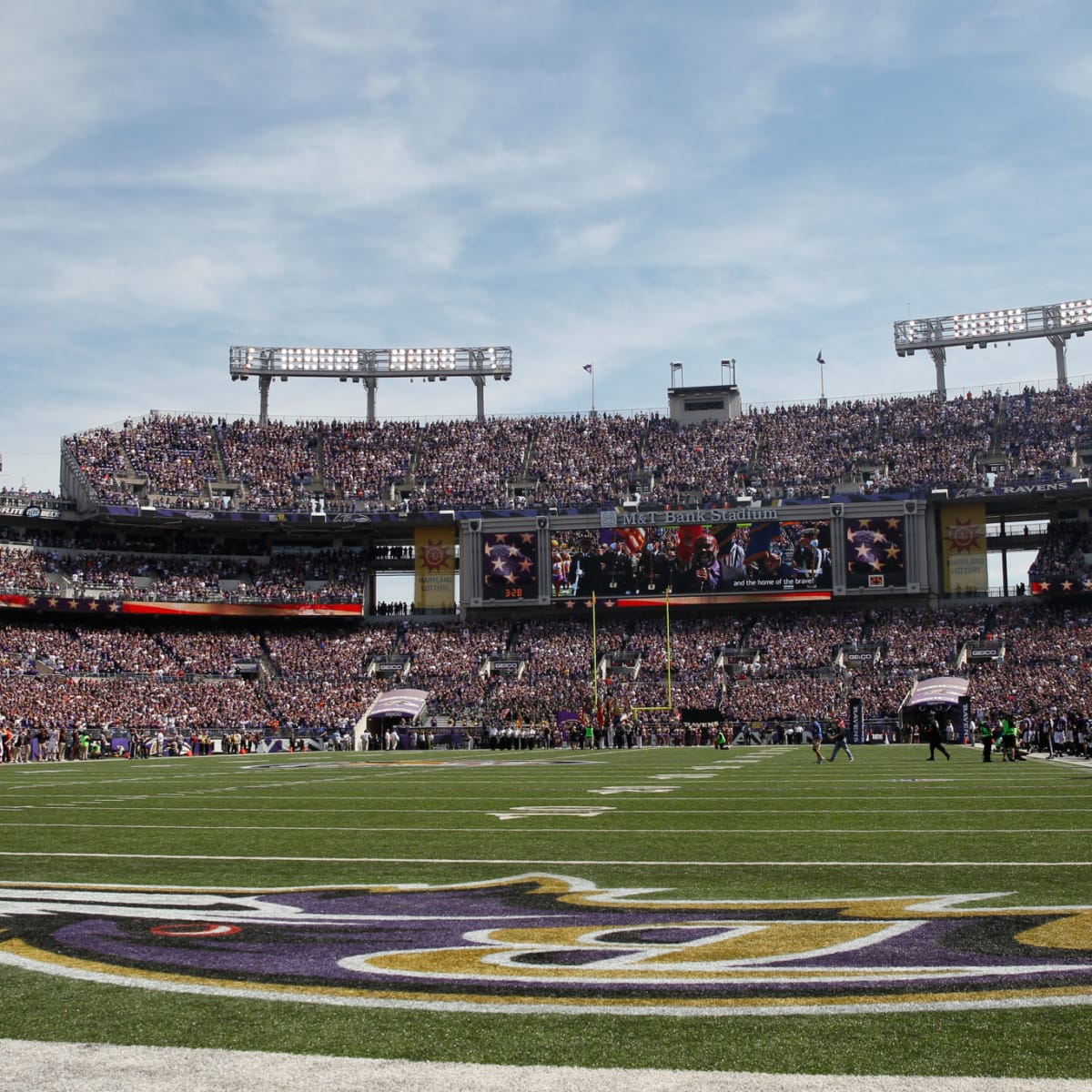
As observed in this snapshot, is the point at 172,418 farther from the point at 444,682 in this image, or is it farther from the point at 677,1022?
the point at 677,1022

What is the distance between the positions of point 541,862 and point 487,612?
50.6 meters

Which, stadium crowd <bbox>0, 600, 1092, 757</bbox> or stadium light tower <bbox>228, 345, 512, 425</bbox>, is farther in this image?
stadium light tower <bbox>228, 345, 512, 425</bbox>

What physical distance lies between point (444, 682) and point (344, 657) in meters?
5.73

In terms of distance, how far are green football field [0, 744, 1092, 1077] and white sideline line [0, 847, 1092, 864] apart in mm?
63

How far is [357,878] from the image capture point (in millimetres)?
9828

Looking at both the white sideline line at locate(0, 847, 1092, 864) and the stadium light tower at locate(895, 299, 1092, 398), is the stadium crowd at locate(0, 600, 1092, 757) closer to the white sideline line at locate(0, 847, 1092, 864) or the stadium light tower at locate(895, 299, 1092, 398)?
the stadium light tower at locate(895, 299, 1092, 398)

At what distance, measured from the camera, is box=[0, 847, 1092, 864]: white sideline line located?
9883 millimetres

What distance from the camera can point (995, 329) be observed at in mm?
66812

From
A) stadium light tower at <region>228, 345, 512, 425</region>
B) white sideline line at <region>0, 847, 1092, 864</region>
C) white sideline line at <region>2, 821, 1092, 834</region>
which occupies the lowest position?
white sideline line at <region>2, 821, 1092, 834</region>

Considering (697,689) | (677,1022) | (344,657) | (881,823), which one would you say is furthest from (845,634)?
(677,1022)

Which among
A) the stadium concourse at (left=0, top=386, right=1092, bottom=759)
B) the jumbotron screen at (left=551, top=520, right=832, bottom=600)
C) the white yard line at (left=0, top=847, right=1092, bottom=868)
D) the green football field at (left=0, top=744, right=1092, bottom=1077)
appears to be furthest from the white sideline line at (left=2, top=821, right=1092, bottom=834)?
the jumbotron screen at (left=551, top=520, right=832, bottom=600)

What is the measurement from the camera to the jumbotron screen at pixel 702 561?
183 ft

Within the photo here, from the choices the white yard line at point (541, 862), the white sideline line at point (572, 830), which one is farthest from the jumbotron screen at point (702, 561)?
the white yard line at point (541, 862)

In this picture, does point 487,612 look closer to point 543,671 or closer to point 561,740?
point 543,671
